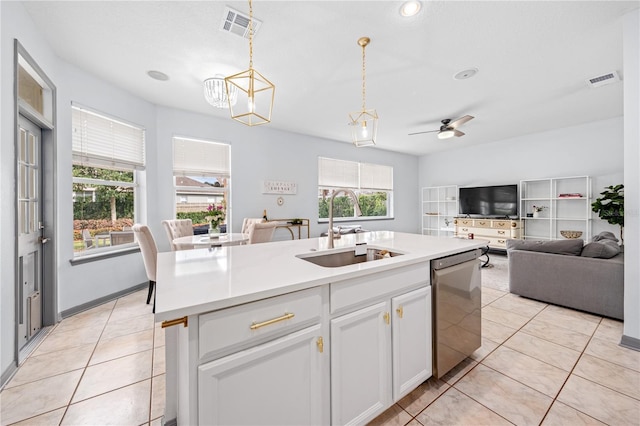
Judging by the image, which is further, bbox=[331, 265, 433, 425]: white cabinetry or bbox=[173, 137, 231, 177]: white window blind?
bbox=[173, 137, 231, 177]: white window blind

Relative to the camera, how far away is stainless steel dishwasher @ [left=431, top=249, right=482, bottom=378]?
5.39 ft

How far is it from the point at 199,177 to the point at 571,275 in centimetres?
535

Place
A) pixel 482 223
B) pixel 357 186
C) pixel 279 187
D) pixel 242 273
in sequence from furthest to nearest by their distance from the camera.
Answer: pixel 357 186, pixel 482 223, pixel 279 187, pixel 242 273

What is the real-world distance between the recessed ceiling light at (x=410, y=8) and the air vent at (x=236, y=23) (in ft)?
3.96

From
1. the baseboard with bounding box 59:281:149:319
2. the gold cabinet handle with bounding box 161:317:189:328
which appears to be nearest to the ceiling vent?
the gold cabinet handle with bounding box 161:317:189:328

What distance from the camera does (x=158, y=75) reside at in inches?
124

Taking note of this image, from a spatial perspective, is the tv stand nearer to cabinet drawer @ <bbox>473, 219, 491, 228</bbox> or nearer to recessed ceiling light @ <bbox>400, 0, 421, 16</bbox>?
cabinet drawer @ <bbox>473, 219, 491, 228</bbox>

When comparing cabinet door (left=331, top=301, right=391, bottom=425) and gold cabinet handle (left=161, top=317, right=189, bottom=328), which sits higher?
gold cabinet handle (left=161, top=317, right=189, bottom=328)

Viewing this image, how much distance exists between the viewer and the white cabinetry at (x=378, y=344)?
1.22m

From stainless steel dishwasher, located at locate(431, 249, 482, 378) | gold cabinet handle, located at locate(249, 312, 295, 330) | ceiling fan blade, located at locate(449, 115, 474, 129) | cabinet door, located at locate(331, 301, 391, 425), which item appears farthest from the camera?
ceiling fan blade, located at locate(449, 115, 474, 129)

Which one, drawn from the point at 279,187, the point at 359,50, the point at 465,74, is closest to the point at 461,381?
the point at 359,50

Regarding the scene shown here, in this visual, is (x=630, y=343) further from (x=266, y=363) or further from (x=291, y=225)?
(x=291, y=225)

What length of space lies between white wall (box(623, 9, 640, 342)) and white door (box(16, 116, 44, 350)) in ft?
16.8

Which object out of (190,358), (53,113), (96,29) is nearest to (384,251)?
(190,358)
